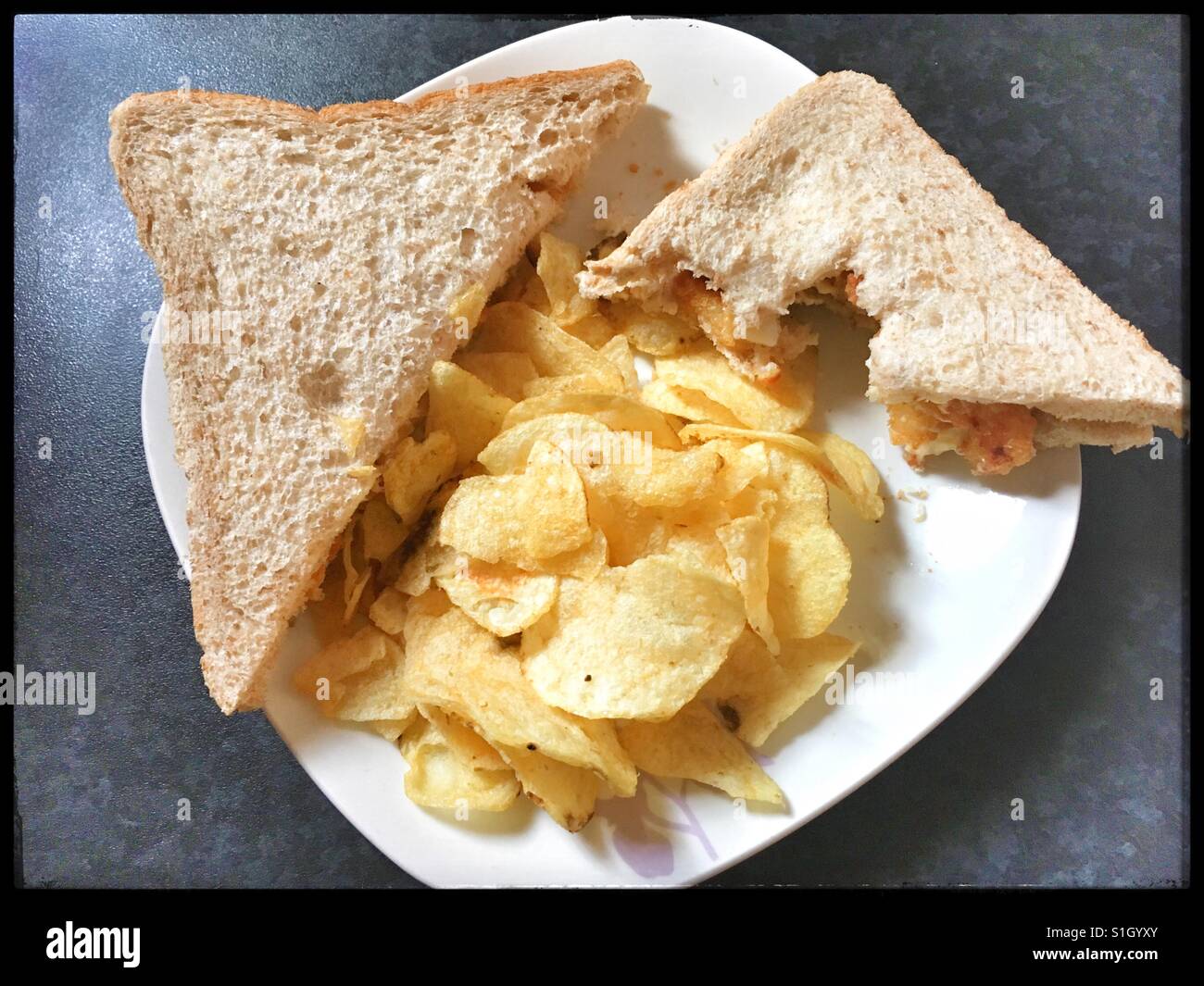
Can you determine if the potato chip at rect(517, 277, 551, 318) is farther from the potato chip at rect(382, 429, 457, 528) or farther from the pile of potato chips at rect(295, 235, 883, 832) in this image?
the potato chip at rect(382, 429, 457, 528)

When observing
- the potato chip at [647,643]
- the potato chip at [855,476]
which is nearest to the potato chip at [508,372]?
the potato chip at [647,643]

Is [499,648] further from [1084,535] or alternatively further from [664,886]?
[1084,535]

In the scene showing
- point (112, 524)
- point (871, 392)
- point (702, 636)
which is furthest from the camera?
point (112, 524)

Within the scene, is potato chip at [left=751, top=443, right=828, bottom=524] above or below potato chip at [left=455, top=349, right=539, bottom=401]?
below

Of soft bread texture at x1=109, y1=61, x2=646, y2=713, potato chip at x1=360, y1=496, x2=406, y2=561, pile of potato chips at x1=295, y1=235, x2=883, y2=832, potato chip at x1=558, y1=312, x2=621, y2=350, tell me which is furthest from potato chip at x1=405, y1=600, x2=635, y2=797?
potato chip at x1=558, y1=312, x2=621, y2=350

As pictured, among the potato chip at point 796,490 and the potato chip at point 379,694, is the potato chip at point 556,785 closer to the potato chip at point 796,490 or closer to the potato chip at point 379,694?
the potato chip at point 379,694

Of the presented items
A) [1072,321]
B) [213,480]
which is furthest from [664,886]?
[1072,321]
